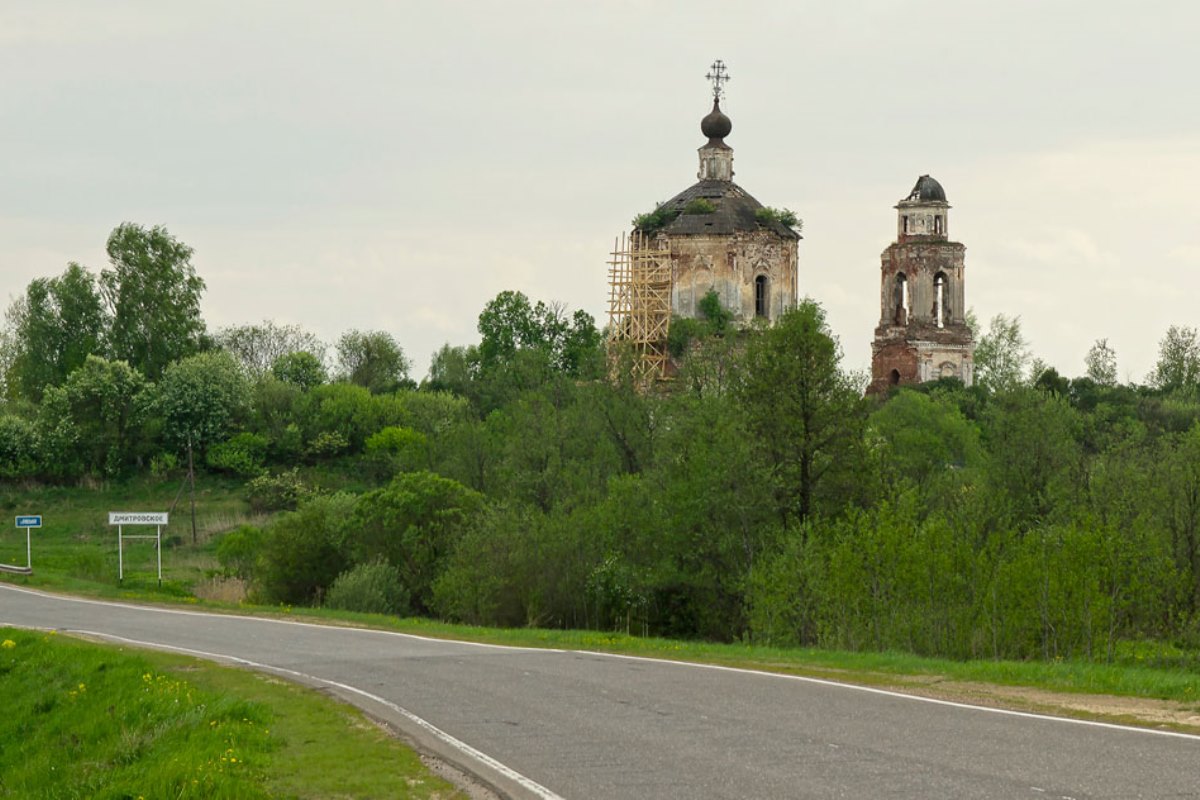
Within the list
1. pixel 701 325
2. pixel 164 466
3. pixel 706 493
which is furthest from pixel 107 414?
pixel 706 493

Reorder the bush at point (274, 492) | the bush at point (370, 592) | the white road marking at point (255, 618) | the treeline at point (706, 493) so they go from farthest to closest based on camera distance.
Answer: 1. the bush at point (274, 492)
2. the bush at point (370, 592)
3. the treeline at point (706, 493)
4. the white road marking at point (255, 618)

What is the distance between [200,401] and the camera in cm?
8531

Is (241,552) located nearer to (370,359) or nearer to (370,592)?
(370,592)

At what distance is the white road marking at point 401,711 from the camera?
47.4ft

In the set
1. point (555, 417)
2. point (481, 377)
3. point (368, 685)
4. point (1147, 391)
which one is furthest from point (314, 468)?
point (368, 685)

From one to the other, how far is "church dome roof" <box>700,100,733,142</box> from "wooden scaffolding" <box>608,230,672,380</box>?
745 cm

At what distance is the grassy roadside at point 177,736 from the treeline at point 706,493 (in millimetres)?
13288

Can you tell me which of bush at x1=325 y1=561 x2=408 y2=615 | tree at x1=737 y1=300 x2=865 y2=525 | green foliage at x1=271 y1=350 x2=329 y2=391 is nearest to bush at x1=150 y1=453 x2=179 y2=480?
green foliage at x1=271 y1=350 x2=329 y2=391

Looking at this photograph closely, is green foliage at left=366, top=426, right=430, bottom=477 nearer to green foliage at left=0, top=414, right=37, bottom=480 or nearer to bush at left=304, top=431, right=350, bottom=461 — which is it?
bush at left=304, top=431, right=350, bottom=461

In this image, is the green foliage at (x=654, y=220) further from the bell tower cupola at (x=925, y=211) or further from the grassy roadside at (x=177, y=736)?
the grassy roadside at (x=177, y=736)

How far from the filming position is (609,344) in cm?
7619

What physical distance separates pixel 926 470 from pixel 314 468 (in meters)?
38.3

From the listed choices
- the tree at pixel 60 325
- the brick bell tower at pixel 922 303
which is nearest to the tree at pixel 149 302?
the tree at pixel 60 325

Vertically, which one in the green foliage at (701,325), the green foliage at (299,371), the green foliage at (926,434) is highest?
the green foliage at (701,325)
